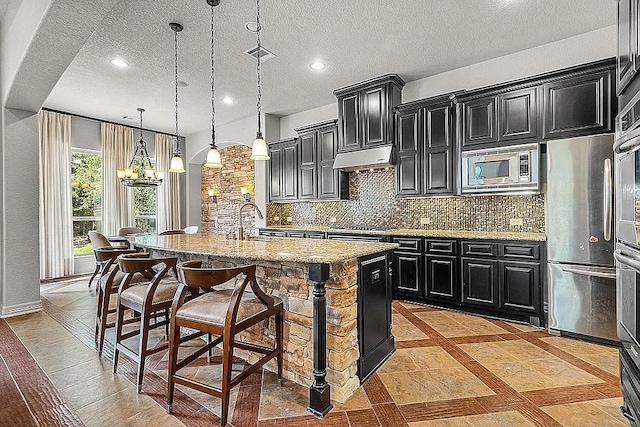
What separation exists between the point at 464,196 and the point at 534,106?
128 cm

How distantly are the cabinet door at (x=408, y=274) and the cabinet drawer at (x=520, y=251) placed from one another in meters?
0.95

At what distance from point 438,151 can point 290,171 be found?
279cm

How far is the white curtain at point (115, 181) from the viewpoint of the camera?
657 cm

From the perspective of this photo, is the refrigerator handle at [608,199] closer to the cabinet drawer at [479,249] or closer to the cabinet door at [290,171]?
the cabinet drawer at [479,249]

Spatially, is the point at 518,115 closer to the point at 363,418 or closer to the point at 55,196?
the point at 363,418

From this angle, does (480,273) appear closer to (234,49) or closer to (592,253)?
(592,253)

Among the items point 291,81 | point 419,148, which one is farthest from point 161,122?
point 419,148

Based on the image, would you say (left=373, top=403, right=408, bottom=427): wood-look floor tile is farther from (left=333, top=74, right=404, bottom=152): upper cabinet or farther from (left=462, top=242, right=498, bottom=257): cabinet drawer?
(left=333, top=74, right=404, bottom=152): upper cabinet

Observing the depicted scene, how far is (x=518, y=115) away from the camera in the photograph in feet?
12.0


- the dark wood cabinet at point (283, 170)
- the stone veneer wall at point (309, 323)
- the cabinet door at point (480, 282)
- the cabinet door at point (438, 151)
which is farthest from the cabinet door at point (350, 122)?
the stone veneer wall at point (309, 323)

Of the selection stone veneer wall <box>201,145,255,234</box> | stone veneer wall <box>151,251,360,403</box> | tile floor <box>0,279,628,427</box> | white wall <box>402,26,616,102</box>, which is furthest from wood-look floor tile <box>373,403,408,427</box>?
stone veneer wall <box>201,145,255,234</box>

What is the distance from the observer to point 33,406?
2057 millimetres

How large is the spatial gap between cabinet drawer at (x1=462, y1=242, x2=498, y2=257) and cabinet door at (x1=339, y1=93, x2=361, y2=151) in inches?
84.2

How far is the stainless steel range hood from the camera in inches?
181
